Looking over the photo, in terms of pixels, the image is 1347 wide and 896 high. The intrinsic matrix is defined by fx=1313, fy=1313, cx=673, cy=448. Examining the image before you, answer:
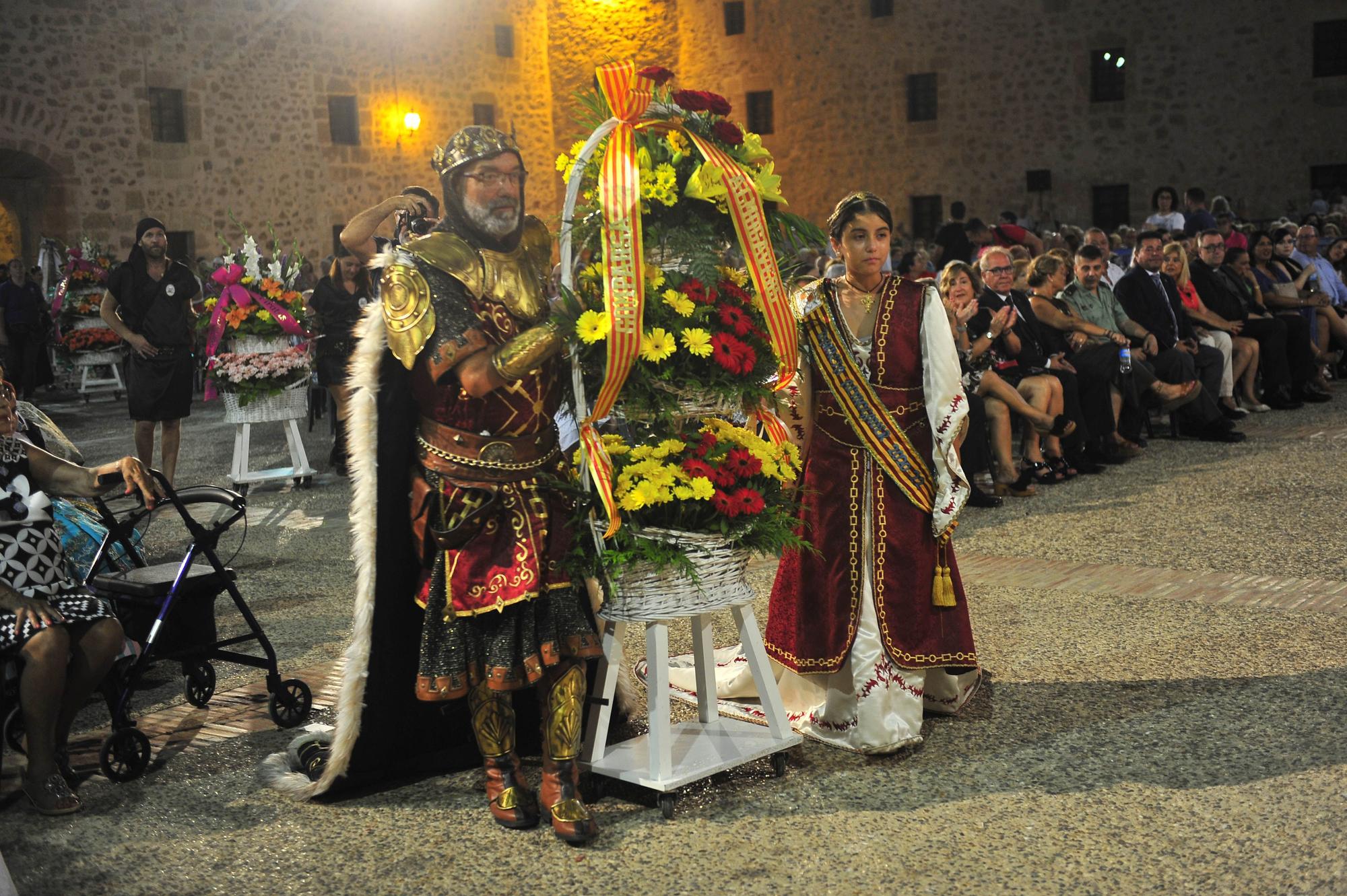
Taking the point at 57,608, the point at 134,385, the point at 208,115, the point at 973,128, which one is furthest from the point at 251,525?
the point at 973,128

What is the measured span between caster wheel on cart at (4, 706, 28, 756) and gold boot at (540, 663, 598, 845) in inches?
73.8

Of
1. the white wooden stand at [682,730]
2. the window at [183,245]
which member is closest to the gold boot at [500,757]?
the white wooden stand at [682,730]

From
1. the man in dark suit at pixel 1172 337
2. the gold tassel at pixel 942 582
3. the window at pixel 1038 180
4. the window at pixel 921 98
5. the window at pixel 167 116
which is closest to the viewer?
the gold tassel at pixel 942 582

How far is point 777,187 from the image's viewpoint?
386 centimetres

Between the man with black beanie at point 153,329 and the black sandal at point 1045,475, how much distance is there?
5780 millimetres

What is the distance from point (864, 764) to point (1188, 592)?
8.26ft

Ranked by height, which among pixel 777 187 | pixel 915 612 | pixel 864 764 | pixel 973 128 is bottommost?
pixel 864 764

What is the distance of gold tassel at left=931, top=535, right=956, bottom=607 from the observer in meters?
4.39

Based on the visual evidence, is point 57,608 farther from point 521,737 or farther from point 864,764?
point 864,764

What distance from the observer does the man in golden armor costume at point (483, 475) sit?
3.64 metres

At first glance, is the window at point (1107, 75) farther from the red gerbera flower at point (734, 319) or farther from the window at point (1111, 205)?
the red gerbera flower at point (734, 319)

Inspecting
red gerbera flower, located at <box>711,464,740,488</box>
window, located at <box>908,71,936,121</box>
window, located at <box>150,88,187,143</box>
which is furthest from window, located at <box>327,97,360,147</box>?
red gerbera flower, located at <box>711,464,740,488</box>

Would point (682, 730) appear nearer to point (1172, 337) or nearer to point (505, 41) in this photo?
point (1172, 337)

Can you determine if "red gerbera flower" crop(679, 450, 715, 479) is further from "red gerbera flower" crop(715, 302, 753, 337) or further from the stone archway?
the stone archway
